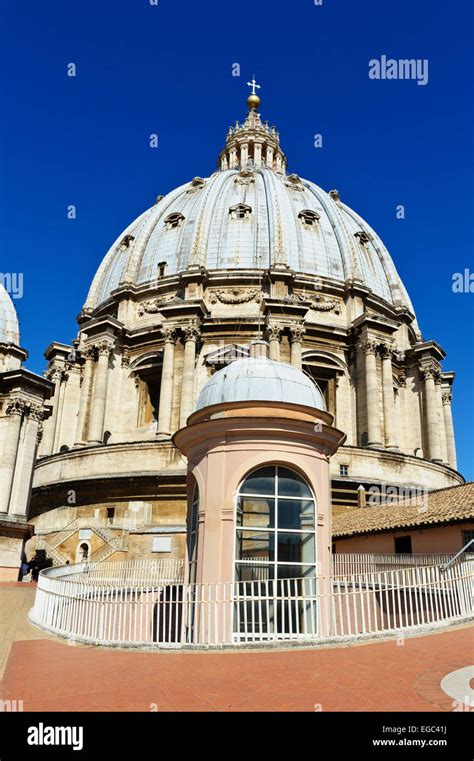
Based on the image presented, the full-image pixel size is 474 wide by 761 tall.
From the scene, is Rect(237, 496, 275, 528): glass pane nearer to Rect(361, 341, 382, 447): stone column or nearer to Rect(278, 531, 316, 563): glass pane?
Rect(278, 531, 316, 563): glass pane

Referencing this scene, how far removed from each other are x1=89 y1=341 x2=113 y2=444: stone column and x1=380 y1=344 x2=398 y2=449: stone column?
17978 millimetres

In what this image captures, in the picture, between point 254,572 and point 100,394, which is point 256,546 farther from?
point 100,394

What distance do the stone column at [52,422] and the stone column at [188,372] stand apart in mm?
10715

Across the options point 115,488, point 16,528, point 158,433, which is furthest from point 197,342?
point 16,528

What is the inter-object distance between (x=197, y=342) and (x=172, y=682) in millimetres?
31065

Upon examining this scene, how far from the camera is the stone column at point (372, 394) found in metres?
36.6

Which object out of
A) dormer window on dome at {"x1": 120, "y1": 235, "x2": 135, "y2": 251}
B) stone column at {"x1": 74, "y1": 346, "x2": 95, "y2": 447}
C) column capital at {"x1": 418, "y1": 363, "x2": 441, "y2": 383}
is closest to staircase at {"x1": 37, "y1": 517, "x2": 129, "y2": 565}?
stone column at {"x1": 74, "y1": 346, "x2": 95, "y2": 447}

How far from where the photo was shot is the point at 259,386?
13844 millimetres

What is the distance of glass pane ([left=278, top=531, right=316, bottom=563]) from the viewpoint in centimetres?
1241

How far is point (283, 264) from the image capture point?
4116 centimetres

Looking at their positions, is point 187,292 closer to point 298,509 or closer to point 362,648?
point 298,509

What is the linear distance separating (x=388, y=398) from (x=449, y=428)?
945cm

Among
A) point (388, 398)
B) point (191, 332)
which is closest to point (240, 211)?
point (191, 332)
